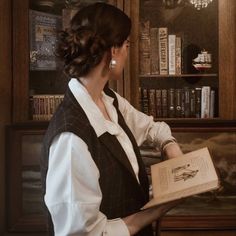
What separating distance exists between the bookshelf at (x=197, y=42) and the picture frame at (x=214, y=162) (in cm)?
10

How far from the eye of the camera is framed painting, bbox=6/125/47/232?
227 cm

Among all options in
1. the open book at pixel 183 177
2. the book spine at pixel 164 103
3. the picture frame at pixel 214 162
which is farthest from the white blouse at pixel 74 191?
the book spine at pixel 164 103

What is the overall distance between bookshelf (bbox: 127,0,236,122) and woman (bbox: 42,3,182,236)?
3.27 feet

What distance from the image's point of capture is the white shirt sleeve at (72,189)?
3.54 ft

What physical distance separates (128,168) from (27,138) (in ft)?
3.71

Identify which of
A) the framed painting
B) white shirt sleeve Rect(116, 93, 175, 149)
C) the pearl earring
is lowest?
the framed painting

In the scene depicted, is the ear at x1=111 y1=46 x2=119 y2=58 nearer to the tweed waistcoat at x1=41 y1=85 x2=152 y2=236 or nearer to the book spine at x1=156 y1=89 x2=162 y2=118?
the tweed waistcoat at x1=41 y1=85 x2=152 y2=236

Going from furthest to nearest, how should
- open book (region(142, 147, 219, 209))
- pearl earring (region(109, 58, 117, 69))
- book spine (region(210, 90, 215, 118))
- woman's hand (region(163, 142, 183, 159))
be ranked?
book spine (region(210, 90, 215, 118)), woman's hand (region(163, 142, 183, 159)), pearl earring (region(109, 58, 117, 69)), open book (region(142, 147, 219, 209))

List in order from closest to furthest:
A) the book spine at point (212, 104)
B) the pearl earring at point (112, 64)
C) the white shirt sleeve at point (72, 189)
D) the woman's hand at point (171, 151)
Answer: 1. the white shirt sleeve at point (72, 189)
2. the pearl earring at point (112, 64)
3. the woman's hand at point (171, 151)
4. the book spine at point (212, 104)

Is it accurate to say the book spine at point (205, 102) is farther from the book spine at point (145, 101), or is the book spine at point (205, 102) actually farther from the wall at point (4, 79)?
the wall at point (4, 79)

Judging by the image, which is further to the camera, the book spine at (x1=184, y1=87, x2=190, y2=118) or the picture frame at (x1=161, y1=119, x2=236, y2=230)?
the book spine at (x1=184, y1=87, x2=190, y2=118)

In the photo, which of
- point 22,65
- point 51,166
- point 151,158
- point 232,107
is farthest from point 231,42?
point 51,166

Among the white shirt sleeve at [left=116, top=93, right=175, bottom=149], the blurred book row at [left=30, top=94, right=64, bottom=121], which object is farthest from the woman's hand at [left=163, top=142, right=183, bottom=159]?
the blurred book row at [left=30, top=94, right=64, bottom=121]

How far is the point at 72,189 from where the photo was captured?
1.08 m
